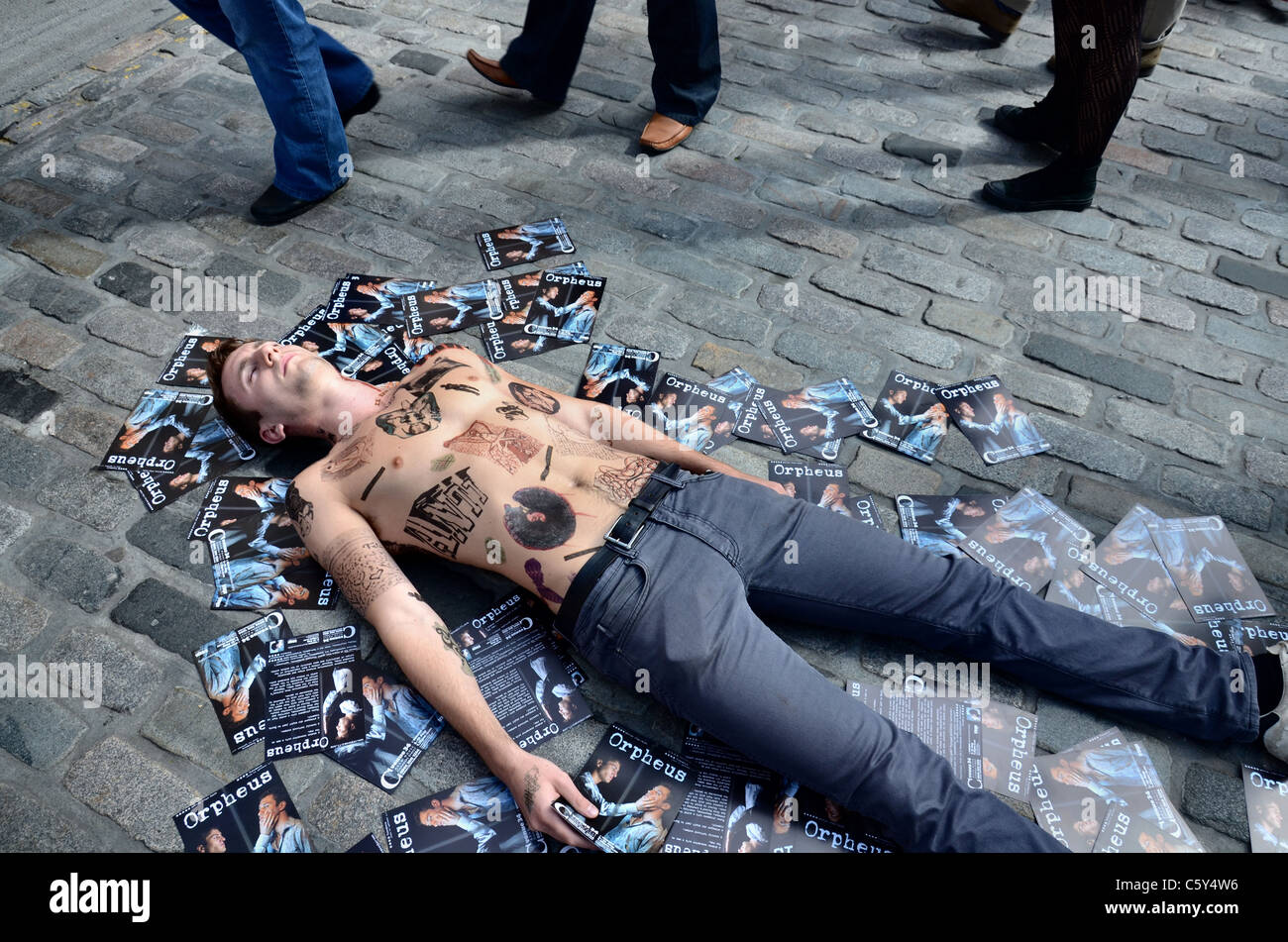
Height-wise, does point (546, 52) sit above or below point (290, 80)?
above

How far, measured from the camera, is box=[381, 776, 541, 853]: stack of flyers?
214cm

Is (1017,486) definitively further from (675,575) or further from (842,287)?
(675,575)

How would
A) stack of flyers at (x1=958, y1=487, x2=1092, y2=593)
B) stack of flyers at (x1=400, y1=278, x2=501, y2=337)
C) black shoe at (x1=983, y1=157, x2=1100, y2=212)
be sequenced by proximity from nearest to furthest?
1. stack of flyers at (x1=958, y1=487, x2=1092, y2=593)
2. stack of flyers at (x1=400, y1=278, x2=501, y2=337)
3. black shoe at (x1=983, y1=157, x2=1100, y2=212)

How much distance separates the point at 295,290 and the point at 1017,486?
3015 millimetres

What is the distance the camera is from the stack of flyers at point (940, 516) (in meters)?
2.73

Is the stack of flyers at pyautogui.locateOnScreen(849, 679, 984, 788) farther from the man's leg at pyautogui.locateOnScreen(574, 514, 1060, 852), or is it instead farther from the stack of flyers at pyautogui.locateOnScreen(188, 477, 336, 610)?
the stack of flyers at pyautogui.locateOnScreen(188, 477, 336, 610)

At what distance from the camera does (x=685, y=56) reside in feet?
13.5

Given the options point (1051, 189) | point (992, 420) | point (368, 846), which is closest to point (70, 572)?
point (368, 846)

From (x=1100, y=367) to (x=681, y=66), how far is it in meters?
2.47

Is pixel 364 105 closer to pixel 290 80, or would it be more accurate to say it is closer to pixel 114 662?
pixel 290 80

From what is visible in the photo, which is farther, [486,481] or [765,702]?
[486,481]

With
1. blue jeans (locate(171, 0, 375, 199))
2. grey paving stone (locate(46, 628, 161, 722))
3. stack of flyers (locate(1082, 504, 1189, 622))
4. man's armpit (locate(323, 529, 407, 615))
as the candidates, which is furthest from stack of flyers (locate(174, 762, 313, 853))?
blue jeans (locate(171, 0, 375, 199))

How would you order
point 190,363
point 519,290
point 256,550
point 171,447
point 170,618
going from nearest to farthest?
point 170,618, point 256,550, point 171,447, point 190,363, point 519,290

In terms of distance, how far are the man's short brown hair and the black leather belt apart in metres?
1.39
